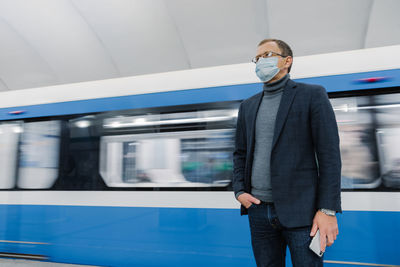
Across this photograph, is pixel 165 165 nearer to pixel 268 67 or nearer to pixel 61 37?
pixel 268 67

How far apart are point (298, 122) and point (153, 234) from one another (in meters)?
2.87

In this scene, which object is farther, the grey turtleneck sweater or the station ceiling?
the station ceiling

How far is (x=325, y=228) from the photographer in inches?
56.8

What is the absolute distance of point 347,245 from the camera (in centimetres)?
324

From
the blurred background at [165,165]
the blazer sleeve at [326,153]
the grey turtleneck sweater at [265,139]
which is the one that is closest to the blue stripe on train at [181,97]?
the blurred background at [165,165]

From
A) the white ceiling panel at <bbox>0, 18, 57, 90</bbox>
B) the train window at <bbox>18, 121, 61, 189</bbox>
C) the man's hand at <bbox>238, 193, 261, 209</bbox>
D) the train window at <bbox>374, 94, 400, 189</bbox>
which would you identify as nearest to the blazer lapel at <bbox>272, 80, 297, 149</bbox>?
the man's hand at <bbox>238, 193, 261, 209</bbox>

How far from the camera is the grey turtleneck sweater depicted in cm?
162

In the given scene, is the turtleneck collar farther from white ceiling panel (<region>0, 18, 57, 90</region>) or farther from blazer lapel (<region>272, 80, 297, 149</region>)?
white ceiling panel (<region>0, 18, 57, 90</region>)

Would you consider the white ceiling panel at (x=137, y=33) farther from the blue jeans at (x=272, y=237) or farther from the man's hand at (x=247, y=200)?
the blue jeans at (x=272, y=237)

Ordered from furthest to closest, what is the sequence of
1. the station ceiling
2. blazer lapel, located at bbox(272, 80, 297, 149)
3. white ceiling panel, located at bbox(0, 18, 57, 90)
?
white ceiling panel, located at bbox(0, 18, 57, 90)
the station ceiling
blazer lapel, located at bbox(272, 80, 297, 149)

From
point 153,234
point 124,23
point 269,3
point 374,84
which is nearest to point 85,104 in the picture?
point 153,234

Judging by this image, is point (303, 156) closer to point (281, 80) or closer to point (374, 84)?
point (281, 80)

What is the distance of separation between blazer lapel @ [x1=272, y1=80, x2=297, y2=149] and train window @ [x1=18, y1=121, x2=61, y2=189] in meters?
3.67

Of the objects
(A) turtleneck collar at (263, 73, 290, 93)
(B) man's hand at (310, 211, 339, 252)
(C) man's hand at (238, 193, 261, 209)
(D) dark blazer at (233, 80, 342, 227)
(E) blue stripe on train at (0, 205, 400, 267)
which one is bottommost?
(E) blue stripe on train at (0, 205, 400, 267)
